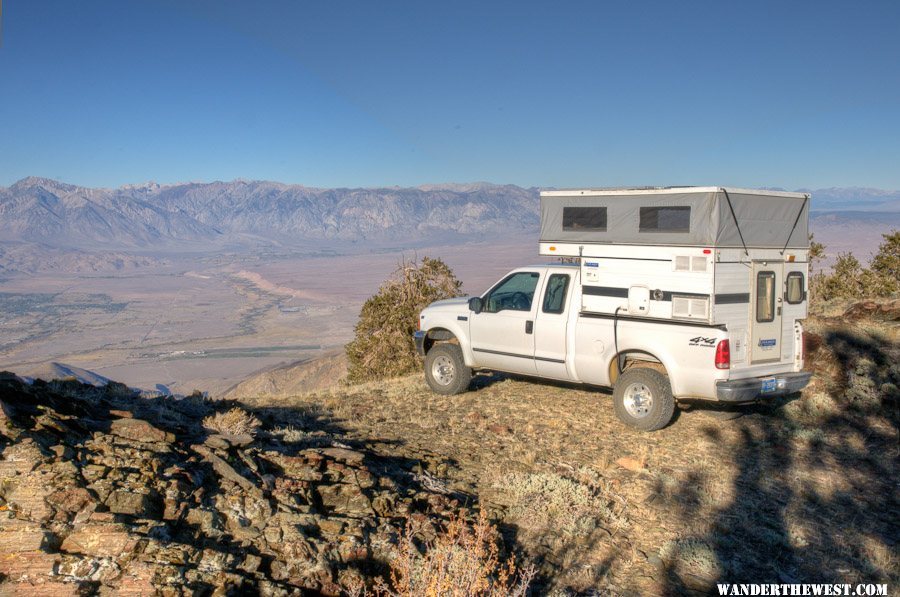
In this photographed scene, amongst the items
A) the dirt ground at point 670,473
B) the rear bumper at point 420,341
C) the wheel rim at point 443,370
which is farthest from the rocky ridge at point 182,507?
the rear bumper at point 420,341

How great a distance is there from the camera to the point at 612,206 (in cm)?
906

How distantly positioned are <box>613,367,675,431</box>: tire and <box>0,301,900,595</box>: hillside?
0.23 meters

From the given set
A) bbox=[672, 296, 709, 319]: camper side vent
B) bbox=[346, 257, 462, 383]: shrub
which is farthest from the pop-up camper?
bbox=[346, 257, 462, 383]: shrub

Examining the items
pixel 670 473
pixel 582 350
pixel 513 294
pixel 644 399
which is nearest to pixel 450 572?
pixel 670 473

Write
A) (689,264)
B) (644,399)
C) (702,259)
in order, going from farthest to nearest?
1. (644,399)
2. (689,264)
3. (702,259)

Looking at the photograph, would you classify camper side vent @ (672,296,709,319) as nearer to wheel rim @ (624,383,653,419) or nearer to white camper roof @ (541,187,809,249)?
white camper roof @ (541,187,809,249)

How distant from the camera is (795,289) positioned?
353 inches

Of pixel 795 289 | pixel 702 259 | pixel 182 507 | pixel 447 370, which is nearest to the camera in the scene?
pixel 182 507

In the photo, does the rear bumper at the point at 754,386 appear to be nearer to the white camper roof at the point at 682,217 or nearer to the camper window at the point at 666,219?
the white camper roof at the point at 682,217

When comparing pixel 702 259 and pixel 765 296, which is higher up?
pixel 702 259

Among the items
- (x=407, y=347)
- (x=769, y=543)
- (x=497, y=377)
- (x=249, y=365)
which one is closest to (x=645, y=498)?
(x=769, y=543)

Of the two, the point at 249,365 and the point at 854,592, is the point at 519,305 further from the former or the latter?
the point at 249,365

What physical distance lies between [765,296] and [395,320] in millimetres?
13052

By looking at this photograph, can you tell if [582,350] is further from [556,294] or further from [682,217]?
[682,217]
